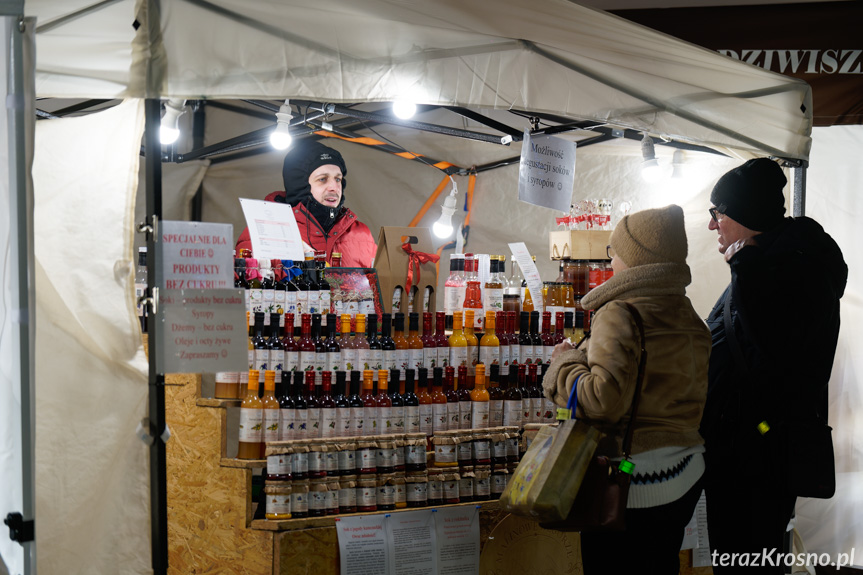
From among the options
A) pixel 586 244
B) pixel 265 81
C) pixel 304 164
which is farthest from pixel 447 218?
pixel 265 81

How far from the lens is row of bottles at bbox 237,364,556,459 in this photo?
3098 mm

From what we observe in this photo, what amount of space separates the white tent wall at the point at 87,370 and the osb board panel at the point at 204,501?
0.64 meters

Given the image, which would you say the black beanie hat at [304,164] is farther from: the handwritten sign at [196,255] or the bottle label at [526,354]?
the handwritten sign at [196,255]

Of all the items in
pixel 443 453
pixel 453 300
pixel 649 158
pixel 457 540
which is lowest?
pixel 457 540

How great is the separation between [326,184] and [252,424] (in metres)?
2.32

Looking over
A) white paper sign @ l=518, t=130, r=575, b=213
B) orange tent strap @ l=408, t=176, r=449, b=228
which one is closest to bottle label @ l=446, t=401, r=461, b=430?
white paper sign @ l=518, t=130, r=575, b=213

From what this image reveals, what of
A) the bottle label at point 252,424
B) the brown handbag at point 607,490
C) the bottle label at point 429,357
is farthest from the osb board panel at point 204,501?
the brown handbag at point 607,490

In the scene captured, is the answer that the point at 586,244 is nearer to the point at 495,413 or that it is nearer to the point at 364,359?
the point at 495,413

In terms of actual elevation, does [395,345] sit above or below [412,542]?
above

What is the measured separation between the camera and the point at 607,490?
2453 millimetres

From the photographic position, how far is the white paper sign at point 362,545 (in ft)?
10.2

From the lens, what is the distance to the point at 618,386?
2.39 meters

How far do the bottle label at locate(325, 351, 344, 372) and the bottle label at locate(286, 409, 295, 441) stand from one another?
24 centimetres

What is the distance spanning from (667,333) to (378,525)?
1.53 m
